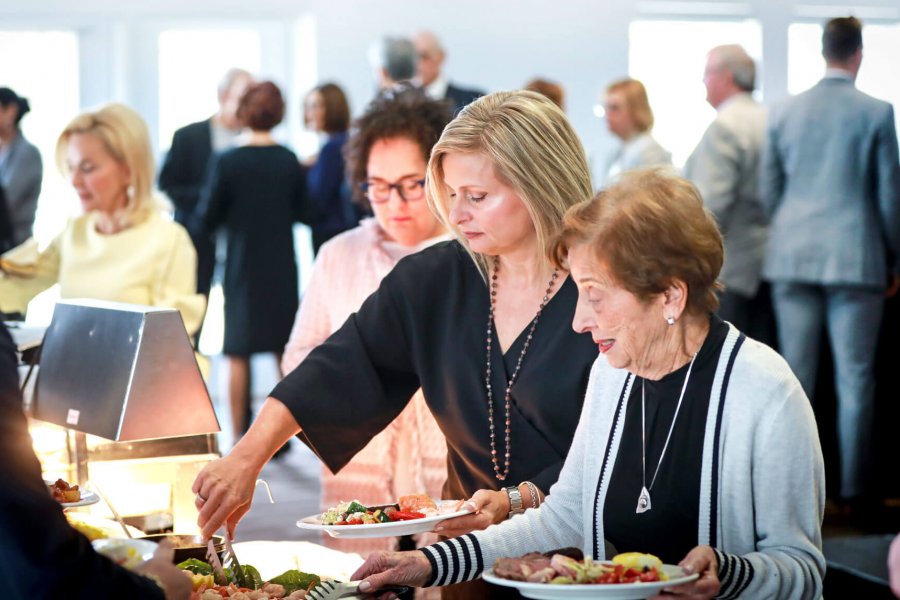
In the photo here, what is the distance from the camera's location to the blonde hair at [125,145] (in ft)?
12.1

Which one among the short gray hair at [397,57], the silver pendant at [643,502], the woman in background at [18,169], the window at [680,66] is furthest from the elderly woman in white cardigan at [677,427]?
the window at [680,66]

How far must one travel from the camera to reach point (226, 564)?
2.08 metres

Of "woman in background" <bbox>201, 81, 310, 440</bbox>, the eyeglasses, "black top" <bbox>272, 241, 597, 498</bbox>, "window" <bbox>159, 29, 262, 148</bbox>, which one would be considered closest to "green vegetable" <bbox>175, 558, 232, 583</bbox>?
"black top" <bbox>272, 241, 597, 498</bbox>

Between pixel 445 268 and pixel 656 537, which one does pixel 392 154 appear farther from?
pixel 656 537

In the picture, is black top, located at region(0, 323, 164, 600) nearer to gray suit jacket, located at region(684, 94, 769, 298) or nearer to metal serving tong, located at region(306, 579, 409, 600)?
metal serving tong, located at region(306, 579, 409, 600)

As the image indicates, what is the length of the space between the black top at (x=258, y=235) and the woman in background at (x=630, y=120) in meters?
1.55

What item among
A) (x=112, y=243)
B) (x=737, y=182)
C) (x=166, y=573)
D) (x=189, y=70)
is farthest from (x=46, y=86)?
(x=166, y=573)

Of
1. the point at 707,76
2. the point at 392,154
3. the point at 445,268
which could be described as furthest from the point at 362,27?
the point at 445,268

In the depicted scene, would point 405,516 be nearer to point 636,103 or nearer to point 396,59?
point 396,59

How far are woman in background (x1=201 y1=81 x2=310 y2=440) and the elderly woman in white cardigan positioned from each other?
13.5 ft

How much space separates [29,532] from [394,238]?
81.1 inches

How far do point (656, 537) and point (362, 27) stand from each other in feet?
A: 22.8

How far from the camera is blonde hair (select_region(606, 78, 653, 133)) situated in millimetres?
6129

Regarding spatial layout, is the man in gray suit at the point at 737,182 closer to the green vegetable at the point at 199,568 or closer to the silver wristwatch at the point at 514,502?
the silver wristwatch at the point at 514,502
